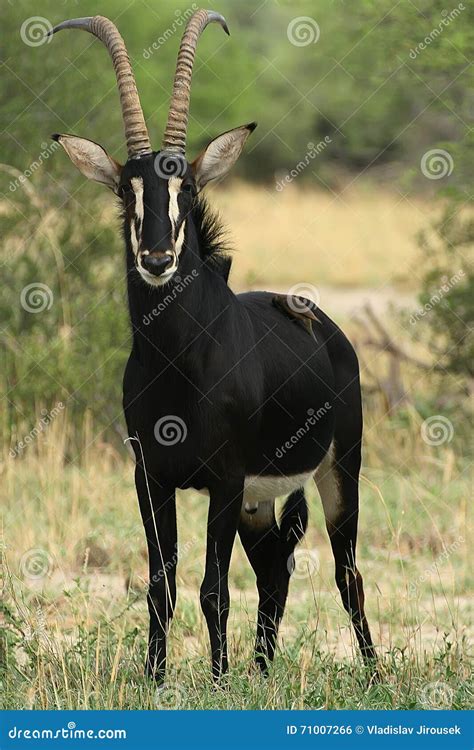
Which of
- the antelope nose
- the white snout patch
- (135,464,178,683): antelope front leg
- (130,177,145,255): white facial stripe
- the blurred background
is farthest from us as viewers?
the blurred background

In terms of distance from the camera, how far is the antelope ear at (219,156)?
566 centimetres

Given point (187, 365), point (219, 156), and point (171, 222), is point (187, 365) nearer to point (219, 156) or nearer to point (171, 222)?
point (171, 222)

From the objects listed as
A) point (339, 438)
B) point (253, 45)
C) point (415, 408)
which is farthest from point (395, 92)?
point (253, 45)

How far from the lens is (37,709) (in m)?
5.37

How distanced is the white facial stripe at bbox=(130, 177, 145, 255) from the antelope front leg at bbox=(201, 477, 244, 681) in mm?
1097

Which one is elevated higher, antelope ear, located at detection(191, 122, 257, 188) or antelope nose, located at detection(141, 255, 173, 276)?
antelope ear, located at detection(191, 122, 257, 188)

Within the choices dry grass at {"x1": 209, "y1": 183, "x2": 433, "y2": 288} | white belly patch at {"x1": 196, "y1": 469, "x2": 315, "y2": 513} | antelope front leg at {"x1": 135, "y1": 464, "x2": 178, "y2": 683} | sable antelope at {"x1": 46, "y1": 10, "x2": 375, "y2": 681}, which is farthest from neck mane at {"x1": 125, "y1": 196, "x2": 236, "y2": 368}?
dry grass at {"x1": 209, "y1": 183, "x2": 433, "y2": 288}

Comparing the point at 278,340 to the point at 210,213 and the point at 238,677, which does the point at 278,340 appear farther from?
the point at 238,677

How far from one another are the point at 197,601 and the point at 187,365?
2653 millimetres

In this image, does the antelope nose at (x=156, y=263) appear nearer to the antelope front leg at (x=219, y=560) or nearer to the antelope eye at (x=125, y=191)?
the antelope eye at (x=125, y=191)

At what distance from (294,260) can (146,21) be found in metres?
5.66

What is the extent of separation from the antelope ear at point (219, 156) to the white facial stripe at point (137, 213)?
0.36 meters

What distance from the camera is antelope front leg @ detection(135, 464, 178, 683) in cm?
572

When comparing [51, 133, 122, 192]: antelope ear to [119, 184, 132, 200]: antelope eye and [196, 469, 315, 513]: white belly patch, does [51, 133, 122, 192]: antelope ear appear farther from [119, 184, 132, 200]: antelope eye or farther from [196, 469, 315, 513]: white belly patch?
[196, 469, 315, 513]: white belly patch
